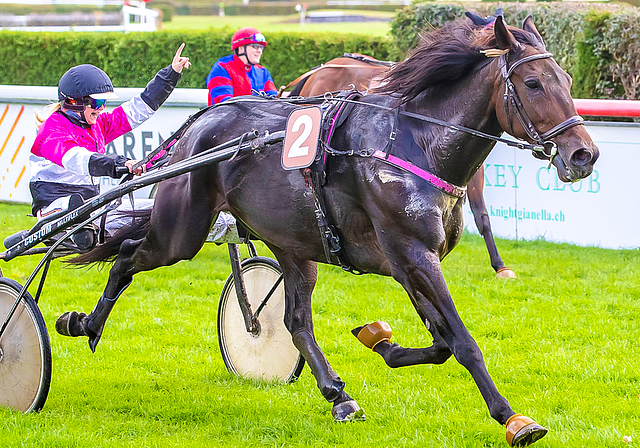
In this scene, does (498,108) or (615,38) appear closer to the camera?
(498,108)

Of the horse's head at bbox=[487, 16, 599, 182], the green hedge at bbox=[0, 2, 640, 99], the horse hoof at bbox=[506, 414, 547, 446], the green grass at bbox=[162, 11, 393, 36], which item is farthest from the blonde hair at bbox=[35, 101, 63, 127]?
the green grass at bbox=[162, 11, 393, 36]

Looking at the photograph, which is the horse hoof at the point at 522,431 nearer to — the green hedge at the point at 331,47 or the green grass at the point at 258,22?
the green hedge at the point at 331,47

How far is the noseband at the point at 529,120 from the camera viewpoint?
3.36m

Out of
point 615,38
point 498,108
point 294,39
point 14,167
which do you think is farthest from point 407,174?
point 294,39

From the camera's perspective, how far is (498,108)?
3.58m

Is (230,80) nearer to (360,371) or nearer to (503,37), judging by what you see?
(360,371)

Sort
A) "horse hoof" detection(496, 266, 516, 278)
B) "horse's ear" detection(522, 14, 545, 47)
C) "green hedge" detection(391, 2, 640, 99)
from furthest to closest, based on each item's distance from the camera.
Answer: "green hedge" detection(391, 2, 640, 99)
"horse hoof" detection(496, 266, 516, 278)
"horse's ear" detection(522, 14, 545, 47)

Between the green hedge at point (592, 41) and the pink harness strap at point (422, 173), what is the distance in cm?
605

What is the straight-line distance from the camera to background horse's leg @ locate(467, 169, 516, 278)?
7.17 meters

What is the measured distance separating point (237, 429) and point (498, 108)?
6.18 ft

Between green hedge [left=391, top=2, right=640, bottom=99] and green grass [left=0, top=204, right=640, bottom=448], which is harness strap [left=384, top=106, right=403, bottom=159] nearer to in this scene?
green grass [left=0, top=204, right=640, bottom=448]

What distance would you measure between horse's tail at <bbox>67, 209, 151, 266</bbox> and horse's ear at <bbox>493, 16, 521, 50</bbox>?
84.0 inches

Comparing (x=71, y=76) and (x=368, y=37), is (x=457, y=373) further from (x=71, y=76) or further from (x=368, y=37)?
(x=368, y=37)

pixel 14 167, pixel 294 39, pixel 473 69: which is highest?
pixel 473 69
